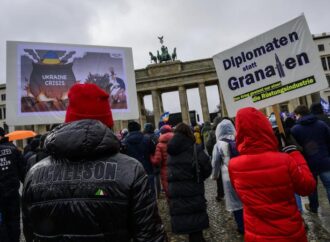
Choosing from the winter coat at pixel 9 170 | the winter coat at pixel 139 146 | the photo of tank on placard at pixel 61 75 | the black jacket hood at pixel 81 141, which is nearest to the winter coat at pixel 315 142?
the winter coat at pixel 139 146

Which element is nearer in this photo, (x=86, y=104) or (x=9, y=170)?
(x=86, y=104)

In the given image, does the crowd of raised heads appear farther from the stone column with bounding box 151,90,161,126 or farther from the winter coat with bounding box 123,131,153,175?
the stone column with bounding box 151,90,161,126

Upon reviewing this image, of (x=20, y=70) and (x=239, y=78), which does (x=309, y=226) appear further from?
(x=20, y=70)

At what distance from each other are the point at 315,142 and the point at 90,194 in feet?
13.9

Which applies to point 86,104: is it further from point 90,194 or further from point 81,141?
point 90,194

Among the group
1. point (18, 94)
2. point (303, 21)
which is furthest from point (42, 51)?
Result: point (303, 21)

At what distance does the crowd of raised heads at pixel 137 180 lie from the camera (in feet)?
4.76

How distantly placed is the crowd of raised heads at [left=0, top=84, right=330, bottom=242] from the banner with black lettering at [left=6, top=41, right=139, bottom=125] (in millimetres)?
1598

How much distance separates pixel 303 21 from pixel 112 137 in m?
4.46

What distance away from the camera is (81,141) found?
4.75 feet

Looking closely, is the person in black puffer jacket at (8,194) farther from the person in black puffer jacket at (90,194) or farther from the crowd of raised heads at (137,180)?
the person in black puffer jacket at (90,194)

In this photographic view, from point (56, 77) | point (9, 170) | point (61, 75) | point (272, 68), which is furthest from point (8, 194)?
point (272, 68)

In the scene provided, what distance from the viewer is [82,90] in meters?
1.72

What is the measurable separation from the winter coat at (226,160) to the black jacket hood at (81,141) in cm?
345
